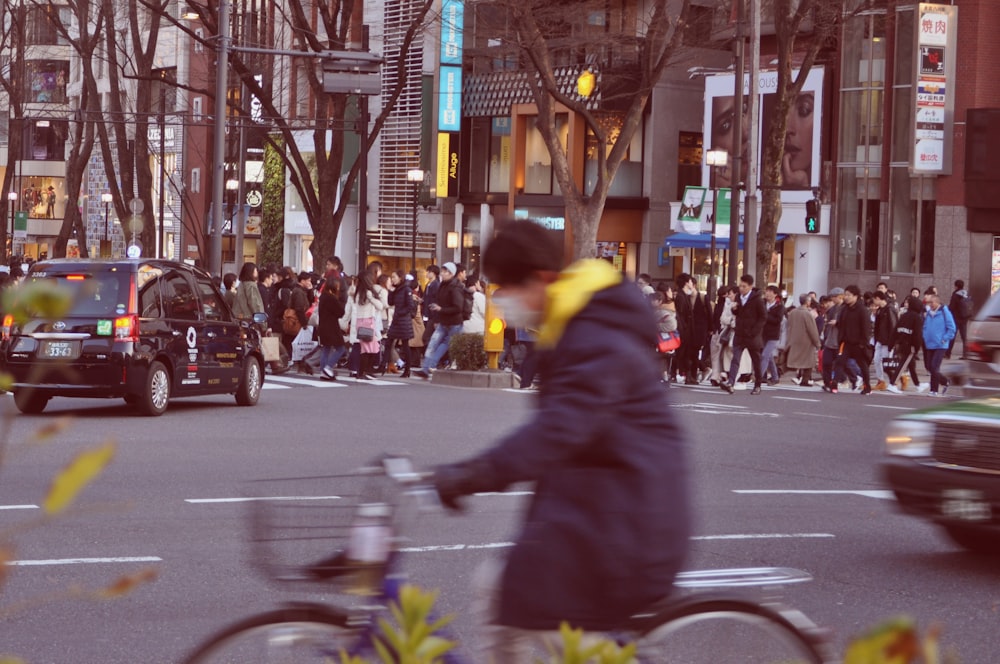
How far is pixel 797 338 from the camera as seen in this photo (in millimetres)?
28516

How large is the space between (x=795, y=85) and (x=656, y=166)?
19932mm

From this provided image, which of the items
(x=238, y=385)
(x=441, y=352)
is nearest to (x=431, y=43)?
(x=441, y=352)

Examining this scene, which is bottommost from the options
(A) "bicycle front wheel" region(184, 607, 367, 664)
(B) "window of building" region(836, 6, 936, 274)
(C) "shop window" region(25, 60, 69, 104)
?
(A) "bicycle front wheel" region(184, 607, 367, 664)

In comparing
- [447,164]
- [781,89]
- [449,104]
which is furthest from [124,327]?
[447,164]

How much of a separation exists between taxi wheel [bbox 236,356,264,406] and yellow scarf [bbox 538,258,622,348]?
54.0 ft

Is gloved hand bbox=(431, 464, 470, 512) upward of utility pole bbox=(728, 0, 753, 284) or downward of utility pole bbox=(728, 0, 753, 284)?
downward

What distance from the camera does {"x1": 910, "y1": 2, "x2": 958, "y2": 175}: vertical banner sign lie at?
137 feet

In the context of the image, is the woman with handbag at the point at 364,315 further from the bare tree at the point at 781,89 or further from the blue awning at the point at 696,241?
the blue awning at the point at 696,241

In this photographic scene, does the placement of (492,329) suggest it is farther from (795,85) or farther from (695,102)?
(695,102)

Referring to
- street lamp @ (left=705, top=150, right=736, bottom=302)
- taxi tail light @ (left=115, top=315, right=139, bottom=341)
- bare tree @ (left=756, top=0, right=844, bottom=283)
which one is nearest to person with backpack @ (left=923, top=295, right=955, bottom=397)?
street lamp @ (left=705, top=150, right=736, bottom=302)

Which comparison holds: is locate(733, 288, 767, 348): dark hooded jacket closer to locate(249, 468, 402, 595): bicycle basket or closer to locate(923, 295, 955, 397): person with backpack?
locate(923, 295, 955, 397): person with backpack

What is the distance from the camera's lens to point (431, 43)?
6006 cm

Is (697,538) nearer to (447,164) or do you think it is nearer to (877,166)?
(877,166)

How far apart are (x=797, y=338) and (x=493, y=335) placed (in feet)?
20.6
